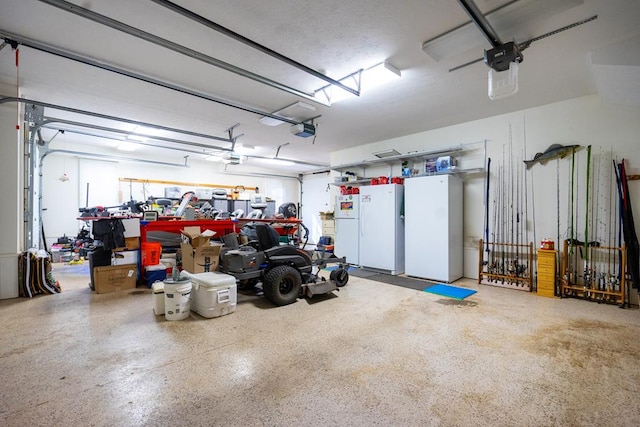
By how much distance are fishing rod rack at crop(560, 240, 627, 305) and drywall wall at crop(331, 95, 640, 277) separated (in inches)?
9.1

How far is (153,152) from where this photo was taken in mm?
8344

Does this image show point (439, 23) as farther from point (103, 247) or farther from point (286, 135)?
point (103, 247)

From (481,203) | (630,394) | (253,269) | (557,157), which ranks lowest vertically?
(630,394)

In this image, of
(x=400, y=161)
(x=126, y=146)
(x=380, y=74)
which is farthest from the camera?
(x=126, y=146)

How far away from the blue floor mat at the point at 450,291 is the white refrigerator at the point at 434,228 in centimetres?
33

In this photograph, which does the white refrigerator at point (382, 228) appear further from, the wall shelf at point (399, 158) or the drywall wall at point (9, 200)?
the drywall wall at point (9, 200)

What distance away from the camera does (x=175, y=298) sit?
3.19 metres

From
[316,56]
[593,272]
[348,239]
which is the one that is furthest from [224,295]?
[593,272]

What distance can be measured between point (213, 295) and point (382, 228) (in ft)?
12.5

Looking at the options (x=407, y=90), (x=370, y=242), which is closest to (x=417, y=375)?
(x=407, y=90)

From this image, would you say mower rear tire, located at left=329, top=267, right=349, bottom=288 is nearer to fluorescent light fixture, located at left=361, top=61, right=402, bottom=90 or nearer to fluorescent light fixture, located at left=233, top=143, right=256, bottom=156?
fluorescent light fixture, located at left=361, top=61, right=402, bottom=90

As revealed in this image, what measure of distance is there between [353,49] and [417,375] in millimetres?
3200

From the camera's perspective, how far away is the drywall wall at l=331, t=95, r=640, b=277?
4.09 meters

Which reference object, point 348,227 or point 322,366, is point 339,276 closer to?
point 348,227
